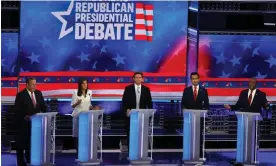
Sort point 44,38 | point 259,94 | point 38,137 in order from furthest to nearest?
point 44,38
point 259,94
point 38,137

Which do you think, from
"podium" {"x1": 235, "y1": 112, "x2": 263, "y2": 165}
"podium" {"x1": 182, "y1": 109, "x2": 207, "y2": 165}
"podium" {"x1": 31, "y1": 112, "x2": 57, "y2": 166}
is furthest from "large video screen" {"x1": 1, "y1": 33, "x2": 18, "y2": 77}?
"podium" {"x1": 235, "y1": 112, "x2": 263, "y2": 165}

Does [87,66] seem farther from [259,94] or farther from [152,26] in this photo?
[259,94]

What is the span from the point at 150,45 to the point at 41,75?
188 centimetres

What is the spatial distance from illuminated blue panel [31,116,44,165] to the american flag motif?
3.09 metres

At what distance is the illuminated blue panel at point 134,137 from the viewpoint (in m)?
8.51

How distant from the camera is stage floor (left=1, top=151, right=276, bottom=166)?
918 centimetres

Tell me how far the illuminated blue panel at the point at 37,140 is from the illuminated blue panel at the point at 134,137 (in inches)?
49.5

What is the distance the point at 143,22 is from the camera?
1048 cm

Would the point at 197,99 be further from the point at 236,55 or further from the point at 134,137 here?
the point at 236,55

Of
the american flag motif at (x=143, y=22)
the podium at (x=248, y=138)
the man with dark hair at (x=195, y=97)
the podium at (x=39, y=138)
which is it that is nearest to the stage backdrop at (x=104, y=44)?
the american flag motif at (x=143, y=22)

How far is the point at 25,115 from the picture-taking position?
8039mm

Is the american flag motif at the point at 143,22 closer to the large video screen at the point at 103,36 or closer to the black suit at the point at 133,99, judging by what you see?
the large video screen at the point at 103,36

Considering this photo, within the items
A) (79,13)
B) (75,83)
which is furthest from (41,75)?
(79,13)

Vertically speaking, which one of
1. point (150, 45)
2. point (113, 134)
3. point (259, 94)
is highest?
point (150, 45)
